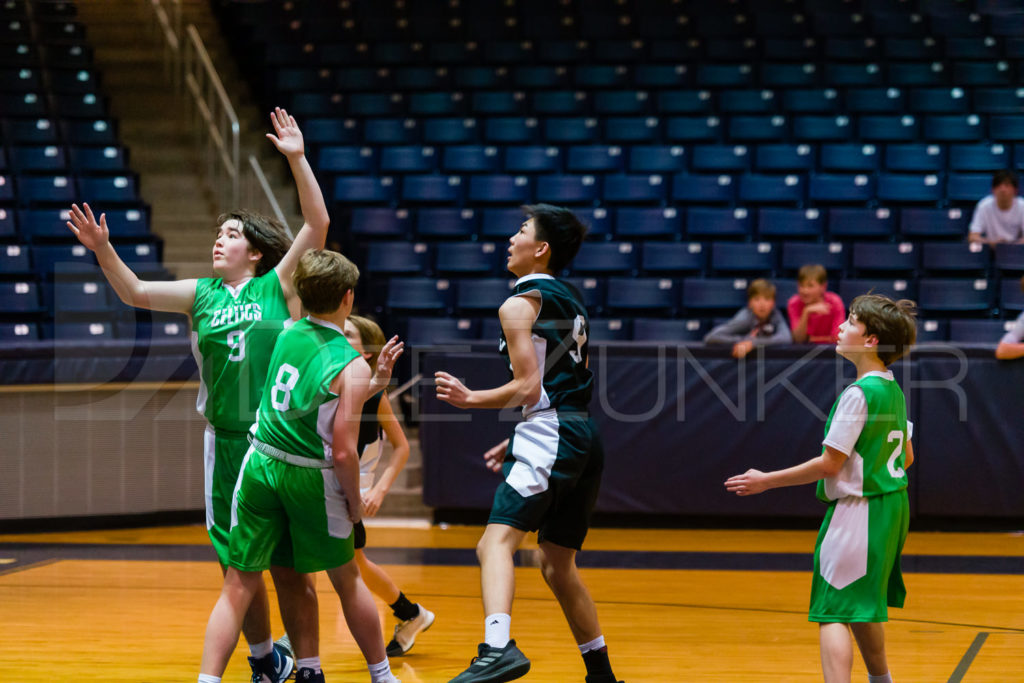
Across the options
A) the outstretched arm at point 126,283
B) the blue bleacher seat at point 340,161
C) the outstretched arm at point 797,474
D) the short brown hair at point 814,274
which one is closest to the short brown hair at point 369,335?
the outstretched arm at point 126,283

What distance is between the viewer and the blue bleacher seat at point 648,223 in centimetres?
974

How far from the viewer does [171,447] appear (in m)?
7.41

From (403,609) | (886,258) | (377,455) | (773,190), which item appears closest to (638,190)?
(773,190)

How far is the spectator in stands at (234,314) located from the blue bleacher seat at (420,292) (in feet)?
18.1

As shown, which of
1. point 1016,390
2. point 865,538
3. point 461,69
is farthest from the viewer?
point 461,69

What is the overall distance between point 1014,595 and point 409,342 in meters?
4.96

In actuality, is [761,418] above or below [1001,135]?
below

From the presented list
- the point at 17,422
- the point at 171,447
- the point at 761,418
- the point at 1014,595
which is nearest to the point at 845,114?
the point at 761,418

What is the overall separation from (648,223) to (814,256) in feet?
4.92

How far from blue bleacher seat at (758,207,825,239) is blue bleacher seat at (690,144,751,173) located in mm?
707

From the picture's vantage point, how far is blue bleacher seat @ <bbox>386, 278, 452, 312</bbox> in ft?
30.3

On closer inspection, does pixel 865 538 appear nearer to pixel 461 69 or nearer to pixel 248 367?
pixel 248 367

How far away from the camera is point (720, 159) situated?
10.3 metres

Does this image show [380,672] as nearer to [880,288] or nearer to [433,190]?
[880,288]
